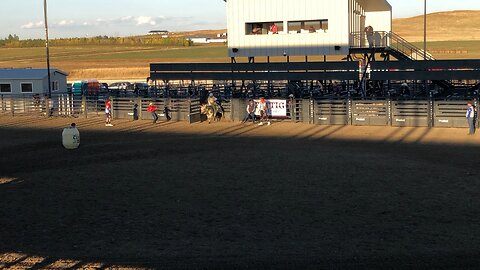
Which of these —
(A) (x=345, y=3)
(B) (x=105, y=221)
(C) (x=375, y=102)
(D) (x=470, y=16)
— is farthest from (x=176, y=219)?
(D) (x=470, y=16)

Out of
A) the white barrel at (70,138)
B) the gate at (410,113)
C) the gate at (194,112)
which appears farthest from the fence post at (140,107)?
the gate at (410,113)

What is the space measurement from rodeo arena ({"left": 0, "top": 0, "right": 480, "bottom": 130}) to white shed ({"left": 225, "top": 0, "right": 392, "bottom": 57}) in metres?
0.06

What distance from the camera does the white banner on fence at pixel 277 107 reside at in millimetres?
33844

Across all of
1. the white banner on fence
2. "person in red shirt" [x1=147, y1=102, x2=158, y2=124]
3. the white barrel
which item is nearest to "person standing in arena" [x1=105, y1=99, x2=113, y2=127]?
"person in red shirt" [x1=147, y1=102, x2=158, y2=124]

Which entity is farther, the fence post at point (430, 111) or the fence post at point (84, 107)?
the fence post at point (84, 107)

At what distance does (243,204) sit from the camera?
48.0ft

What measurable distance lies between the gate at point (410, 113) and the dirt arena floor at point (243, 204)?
13.1ft

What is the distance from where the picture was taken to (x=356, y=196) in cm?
1527

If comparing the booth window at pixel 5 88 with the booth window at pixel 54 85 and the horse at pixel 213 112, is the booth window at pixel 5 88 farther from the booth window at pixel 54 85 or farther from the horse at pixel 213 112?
the horse at pixel 213 112

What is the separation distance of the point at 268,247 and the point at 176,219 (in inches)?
111

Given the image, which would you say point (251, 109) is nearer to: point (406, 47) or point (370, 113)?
point (370, 113)

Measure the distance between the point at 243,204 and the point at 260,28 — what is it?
88.1 ft

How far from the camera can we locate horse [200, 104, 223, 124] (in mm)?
34844

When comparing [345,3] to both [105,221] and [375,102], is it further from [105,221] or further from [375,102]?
[105,221]
